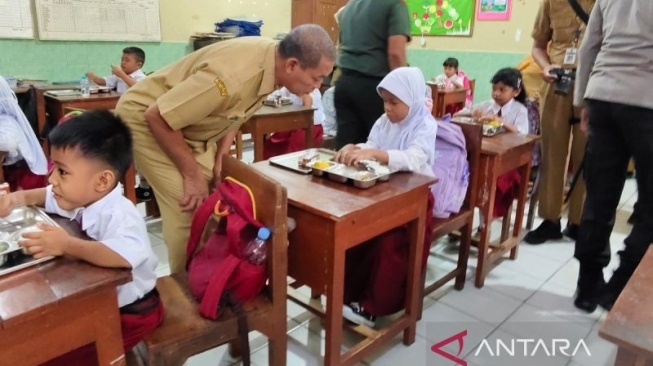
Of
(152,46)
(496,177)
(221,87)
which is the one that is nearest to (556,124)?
(496,177)

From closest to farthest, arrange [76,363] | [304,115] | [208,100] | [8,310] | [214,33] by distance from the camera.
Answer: [8,310] → [76,363] → [208,100] → [304,115] → [214,33]

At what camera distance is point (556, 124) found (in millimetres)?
2783

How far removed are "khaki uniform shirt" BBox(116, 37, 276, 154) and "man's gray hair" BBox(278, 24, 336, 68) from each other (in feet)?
0.23

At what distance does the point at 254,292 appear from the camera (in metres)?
1.33

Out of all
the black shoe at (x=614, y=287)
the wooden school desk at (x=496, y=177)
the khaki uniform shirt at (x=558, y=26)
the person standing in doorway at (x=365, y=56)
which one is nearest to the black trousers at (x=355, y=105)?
the person standing in doorway at (x=365, y=56)

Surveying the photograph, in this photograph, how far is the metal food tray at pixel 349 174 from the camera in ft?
5.05

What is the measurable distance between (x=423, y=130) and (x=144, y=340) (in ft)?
4.09

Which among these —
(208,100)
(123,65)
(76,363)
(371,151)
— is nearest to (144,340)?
(76,363)

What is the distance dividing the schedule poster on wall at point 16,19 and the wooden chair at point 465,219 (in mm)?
4079

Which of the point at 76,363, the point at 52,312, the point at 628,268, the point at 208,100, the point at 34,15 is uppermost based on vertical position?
the point at 34,15

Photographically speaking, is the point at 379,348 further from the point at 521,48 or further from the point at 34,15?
the point at 521,48

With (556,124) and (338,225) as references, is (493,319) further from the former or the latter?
(556,124)

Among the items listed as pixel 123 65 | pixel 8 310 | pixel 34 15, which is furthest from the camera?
pixel 34 15

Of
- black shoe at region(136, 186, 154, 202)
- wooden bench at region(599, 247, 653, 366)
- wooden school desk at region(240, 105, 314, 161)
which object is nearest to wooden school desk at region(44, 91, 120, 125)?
black shoe at region(136, 186, 154, 202)
